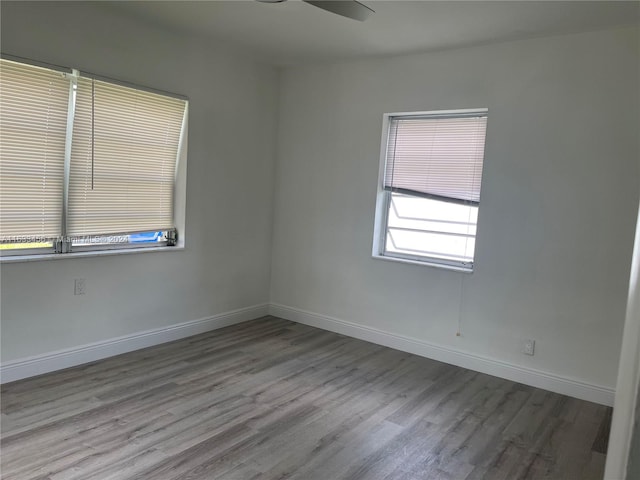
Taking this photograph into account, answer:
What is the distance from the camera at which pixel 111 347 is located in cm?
375

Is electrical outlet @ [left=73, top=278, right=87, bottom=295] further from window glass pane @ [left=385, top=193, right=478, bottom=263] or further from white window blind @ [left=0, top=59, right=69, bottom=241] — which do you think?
window glass pane @ [left=385, top=193, right=478, bottom=263]

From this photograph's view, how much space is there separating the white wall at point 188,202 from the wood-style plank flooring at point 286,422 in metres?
0.38

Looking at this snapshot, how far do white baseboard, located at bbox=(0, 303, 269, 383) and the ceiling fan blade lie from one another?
9.70 ft

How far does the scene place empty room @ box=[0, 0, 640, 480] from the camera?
2.79 metres

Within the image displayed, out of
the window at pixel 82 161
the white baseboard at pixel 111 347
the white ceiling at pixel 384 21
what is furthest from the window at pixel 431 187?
the window at pixel 82 161

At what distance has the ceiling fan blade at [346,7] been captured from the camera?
2.32 m

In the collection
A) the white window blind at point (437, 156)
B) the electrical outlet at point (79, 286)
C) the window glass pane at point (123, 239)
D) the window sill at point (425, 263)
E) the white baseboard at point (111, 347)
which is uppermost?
the white window blind at point (437, 156)

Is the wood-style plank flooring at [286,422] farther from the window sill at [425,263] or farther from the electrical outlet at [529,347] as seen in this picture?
the window sill at [425,263]

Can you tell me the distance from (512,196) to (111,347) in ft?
11.2

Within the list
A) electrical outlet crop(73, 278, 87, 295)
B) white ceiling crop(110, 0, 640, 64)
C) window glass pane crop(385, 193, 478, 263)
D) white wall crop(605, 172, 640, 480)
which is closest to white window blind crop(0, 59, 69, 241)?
electrical outlet crop(73, 278, 87, 295)

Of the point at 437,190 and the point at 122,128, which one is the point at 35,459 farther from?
the point at 437,190

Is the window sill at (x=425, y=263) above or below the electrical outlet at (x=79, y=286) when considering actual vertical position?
above

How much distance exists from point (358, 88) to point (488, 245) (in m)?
1.92

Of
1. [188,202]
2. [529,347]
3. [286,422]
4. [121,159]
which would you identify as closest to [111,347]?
[188,202]
